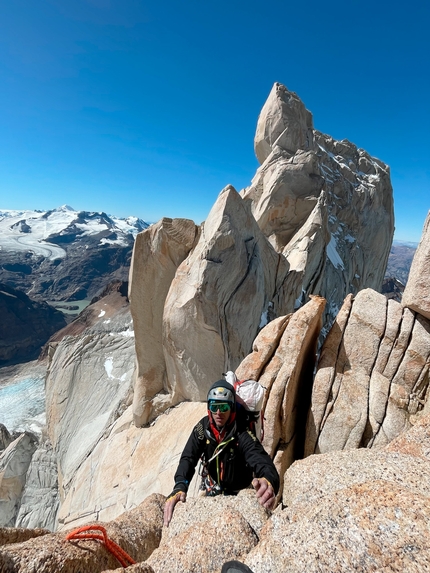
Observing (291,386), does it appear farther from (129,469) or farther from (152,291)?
(129,469)

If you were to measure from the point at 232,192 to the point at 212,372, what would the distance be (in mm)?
7805

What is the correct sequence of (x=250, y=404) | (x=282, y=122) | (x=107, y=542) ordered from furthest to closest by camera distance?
(x=282, y=122), (x=250, y=404), (x=107, y=542)

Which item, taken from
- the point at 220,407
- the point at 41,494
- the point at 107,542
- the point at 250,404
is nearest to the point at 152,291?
the point at 250,404

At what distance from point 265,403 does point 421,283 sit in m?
4.44

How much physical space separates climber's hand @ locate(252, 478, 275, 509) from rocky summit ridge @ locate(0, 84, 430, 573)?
10 cm

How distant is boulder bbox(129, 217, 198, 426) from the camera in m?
12.1

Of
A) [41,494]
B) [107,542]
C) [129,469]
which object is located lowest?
[41,494]

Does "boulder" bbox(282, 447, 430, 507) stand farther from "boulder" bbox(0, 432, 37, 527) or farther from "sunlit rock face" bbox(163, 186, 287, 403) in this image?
"boulder" bbox(0, 432, 37, 527)

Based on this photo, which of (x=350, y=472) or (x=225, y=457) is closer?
(x=350, y=472)

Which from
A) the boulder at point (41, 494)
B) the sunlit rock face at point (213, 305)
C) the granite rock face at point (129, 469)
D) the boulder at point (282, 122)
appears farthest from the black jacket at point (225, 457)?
the boulder at point (282, 122)

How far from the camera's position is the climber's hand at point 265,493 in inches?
146

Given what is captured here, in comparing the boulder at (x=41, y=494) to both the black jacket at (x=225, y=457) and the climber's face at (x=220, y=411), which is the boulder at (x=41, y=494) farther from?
the climber's face at (x=220, y=411)

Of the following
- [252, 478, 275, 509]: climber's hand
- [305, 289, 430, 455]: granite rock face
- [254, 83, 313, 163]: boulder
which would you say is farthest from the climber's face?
[254, 83, 313, 163]: boulder

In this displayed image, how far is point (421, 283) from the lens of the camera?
6254 millimetres
